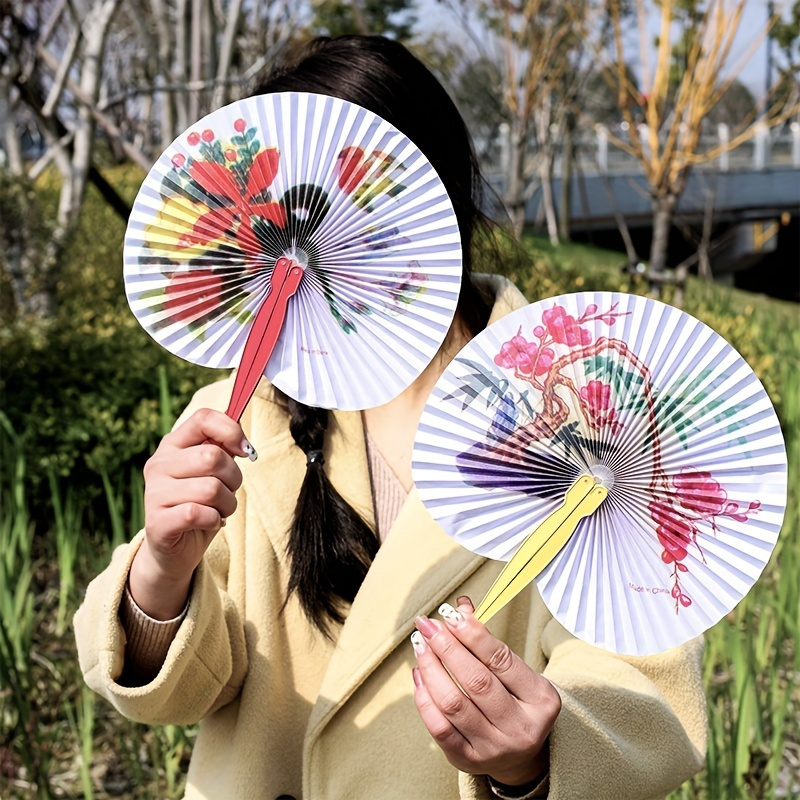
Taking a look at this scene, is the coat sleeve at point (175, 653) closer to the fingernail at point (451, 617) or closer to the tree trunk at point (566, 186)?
the fingernail at point (451, 617)

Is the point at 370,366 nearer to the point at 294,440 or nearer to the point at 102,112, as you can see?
the point at 294,440

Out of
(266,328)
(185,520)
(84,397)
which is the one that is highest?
(266,328)

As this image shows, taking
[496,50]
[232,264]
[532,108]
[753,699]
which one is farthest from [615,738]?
[496,50]

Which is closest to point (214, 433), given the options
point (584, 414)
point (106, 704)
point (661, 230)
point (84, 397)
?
point (584, 414)

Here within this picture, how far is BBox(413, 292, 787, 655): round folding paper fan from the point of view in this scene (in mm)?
739

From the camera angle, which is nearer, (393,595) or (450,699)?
(450,699)

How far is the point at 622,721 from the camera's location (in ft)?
2.68

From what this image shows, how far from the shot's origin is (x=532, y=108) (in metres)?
6.41

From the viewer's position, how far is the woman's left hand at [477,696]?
662 mm

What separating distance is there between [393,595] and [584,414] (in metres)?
0.30

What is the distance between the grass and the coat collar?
1.82ft

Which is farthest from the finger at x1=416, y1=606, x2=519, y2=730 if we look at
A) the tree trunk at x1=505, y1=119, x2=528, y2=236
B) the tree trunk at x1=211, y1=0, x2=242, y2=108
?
the tree trunk at x1=505, y1=119, x2=528, y2=236

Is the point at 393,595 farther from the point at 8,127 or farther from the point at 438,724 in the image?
the point at 8,127

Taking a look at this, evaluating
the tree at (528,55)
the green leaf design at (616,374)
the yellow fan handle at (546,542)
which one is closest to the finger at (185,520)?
the yellow fan handle at (546,542)
